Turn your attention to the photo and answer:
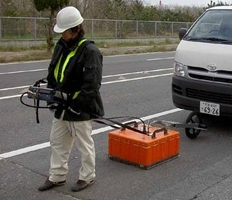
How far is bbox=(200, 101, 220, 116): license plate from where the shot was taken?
6901mm

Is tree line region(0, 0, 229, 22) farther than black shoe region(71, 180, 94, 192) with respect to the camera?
Yes

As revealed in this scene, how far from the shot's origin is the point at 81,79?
4.61 m

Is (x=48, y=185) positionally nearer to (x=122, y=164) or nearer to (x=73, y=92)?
(x=73, y=92)

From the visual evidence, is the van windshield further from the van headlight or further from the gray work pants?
the gray work pants

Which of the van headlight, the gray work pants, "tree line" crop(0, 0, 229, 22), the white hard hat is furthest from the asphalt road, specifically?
"tree line" crop(0, 0, 229, 22)

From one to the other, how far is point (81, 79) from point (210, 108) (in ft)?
9.79

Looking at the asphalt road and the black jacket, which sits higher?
the black jacket

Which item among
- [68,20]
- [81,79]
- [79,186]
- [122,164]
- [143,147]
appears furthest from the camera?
[122,164]

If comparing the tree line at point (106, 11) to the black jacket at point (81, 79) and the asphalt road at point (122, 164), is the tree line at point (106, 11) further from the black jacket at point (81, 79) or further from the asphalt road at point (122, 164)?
the black jacket at point (81, 79)

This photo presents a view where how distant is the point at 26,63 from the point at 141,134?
465 inches

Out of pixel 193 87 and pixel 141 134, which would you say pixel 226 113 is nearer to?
pixel 193 87

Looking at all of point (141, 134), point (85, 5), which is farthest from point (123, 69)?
point (85, 5)

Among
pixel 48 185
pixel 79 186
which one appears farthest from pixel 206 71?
pixel 48 185

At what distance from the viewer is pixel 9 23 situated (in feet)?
73.9
